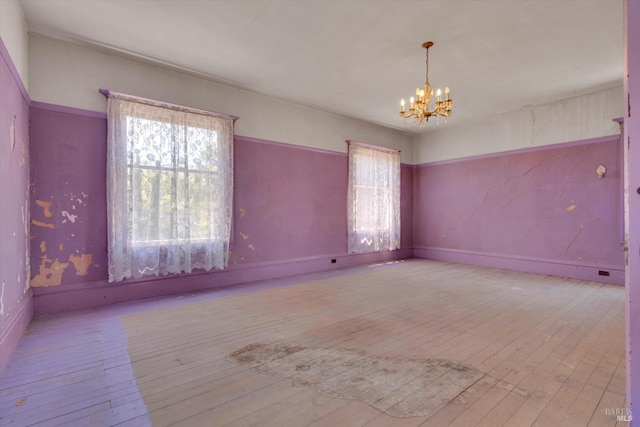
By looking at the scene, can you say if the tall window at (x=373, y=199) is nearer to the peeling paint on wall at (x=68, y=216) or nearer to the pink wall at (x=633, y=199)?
the peeling paint on wall at (x=68, y=216)

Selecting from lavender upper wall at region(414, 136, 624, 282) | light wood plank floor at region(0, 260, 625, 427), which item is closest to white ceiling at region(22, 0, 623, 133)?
lavender upper wall at region(414, 136, 624, 282)

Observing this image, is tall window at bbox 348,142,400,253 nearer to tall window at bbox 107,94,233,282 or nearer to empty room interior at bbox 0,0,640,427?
empty room interior at bbox 0,0,640,427

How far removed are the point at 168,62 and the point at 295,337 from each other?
145 inches

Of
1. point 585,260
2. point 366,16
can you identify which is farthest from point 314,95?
point 585,260

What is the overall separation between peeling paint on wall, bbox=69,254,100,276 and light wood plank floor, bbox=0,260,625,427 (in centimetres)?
47

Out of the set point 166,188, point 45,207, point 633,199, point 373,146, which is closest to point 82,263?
point 45,207

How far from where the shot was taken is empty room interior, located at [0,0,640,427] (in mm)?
1821

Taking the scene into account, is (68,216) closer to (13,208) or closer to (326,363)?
(13,208)

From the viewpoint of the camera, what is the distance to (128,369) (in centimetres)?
211

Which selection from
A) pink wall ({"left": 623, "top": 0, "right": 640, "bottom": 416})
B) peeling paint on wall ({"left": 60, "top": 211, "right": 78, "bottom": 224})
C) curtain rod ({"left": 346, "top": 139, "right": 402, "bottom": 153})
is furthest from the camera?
curtain rod ({"left": 346, "top": 139, "right": 402, "bottom": 153})

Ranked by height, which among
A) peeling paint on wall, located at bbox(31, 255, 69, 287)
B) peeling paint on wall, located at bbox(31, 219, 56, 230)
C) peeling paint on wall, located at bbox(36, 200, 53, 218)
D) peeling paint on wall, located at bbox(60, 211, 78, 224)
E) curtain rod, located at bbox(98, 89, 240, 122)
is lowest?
peeling paint on wall, located at bbox(31, 255, 69, 287)

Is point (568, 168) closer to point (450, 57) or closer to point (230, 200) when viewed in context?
point (450, 57)

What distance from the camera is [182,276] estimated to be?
4094mm

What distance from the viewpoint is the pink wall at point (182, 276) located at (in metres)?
3.24
